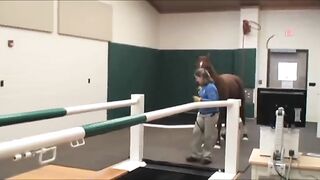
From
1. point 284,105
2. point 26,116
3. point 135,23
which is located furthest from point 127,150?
point 135,23

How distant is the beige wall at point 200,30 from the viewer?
36.9 feet

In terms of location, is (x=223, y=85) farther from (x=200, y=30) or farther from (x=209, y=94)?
(x=200, y=30)

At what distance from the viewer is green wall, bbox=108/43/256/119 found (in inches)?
382

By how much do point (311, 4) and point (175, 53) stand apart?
4090 mm

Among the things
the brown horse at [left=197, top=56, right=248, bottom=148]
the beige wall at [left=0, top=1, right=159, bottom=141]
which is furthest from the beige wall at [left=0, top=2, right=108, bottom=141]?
the brown horse at [left=197, top=56, right=248, bottom=148]

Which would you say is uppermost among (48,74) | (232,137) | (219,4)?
(219,4)

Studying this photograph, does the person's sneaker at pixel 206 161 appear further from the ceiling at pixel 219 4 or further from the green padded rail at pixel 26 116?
the ceiling at pixel 219 4

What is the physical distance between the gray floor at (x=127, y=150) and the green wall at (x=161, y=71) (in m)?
1.84

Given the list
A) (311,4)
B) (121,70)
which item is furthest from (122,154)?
(311,4)

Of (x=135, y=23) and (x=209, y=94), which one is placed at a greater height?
(x=135, y=23)

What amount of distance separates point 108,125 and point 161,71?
9984 millimetres

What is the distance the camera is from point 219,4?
36.1 ft

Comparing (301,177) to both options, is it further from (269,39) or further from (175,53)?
(175,53)

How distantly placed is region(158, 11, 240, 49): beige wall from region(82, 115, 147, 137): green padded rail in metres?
9.05
